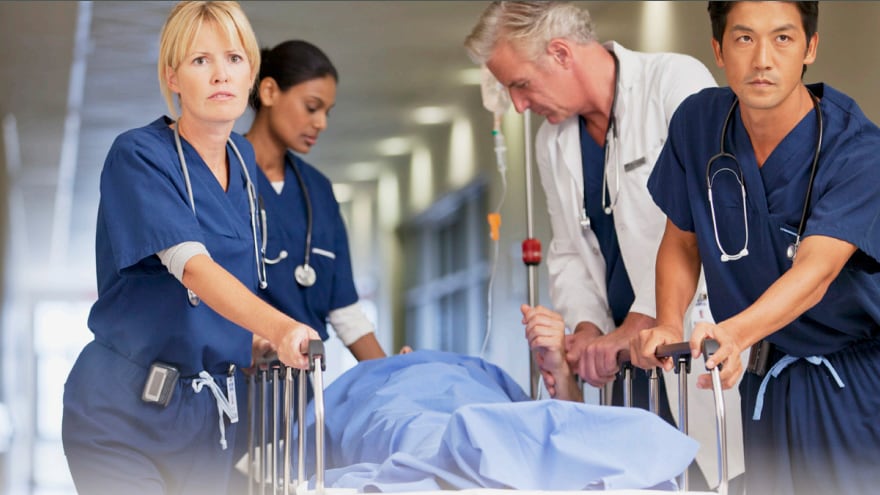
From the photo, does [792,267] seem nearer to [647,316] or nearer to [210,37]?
[647,316]

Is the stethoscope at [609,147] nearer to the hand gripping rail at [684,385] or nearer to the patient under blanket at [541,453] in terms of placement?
the hand gripping rail at [684,385]

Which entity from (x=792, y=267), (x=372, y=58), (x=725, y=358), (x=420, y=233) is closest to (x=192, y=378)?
(x=725, y=358)

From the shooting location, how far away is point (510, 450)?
1.67 m

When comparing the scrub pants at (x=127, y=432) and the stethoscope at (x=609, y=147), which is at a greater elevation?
the stethoscope at (x=609, y=147)

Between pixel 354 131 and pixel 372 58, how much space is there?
193cm

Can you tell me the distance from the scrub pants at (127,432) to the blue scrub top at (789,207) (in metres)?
1.03

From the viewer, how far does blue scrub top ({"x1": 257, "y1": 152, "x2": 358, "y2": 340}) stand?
123 inches

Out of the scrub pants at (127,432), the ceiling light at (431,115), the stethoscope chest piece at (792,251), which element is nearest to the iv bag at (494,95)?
the stethoscope chest piece at (792,251)

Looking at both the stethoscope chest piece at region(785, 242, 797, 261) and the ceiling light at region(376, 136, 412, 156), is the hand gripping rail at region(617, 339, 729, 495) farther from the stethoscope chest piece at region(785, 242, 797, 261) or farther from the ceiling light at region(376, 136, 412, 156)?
the ceiling light at region(376, 136, 412, 156)

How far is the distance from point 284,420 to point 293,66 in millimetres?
1444

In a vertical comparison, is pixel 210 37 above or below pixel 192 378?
above

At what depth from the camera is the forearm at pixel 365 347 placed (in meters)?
3.25

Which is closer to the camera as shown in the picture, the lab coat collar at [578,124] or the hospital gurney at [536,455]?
the hospital gurney at [536,455]

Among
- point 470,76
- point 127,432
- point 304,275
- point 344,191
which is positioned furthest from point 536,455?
point 344,191
